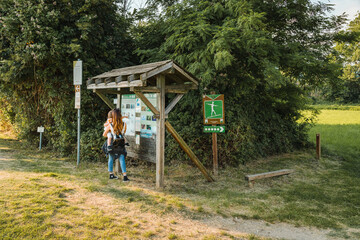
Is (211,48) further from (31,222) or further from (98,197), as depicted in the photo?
(31,222)

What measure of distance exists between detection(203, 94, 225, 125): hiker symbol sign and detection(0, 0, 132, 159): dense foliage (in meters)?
3.71

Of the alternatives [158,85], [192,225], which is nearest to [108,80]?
[158,85]

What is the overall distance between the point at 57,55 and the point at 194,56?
4.44m

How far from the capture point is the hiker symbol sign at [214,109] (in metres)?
7.70

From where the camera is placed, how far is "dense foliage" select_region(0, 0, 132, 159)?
8.59 metres

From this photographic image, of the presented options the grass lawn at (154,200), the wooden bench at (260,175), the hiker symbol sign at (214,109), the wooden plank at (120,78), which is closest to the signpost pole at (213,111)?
the hiker symbol sign at (214,109)

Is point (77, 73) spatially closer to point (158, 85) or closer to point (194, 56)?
point (158, 85)

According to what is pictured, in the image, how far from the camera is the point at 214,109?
7727 mm

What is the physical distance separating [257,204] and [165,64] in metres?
3.45

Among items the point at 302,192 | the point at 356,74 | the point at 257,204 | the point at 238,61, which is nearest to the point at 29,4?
the point at 238,61

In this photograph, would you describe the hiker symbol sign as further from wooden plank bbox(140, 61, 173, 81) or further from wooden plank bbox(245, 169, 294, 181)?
wooden plank bbox(140, 61, 173, 81)

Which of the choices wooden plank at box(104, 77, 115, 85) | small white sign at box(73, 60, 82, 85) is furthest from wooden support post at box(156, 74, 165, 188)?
small white sign at box(73, 60, 82, 85)

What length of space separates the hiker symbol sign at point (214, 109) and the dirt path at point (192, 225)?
341 centimetres

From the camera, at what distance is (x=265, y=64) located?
288 inches
